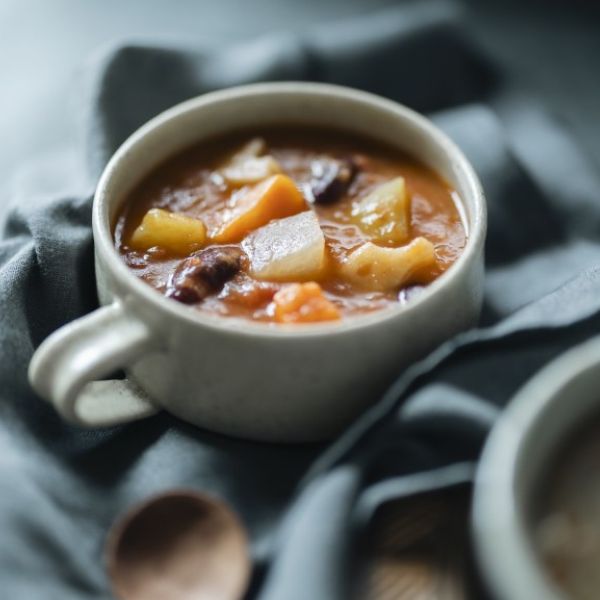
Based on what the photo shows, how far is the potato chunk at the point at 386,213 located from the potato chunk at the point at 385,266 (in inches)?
3.7

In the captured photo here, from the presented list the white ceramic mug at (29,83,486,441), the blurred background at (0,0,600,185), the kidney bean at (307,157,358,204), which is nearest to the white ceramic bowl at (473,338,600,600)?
the white ceramic mug at (29,83,486,441)

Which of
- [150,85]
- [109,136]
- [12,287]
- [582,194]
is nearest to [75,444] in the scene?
[12,287]

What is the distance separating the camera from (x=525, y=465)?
131 centimetres

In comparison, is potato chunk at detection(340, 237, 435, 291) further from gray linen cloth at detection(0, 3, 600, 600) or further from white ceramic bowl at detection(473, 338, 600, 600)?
white ceramic bowl at detection(473, 338, 600, 600)

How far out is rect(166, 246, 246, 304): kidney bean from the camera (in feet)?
5.32

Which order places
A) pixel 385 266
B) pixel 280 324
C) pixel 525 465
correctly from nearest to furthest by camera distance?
pixel 525 465 → pixel 280 324 → pixel 385 266

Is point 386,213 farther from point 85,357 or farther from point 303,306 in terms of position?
point 85,357

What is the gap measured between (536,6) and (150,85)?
1318 millimetres

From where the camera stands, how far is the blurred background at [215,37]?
8.45 ft

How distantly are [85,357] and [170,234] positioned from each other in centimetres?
38

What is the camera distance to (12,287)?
1736mm

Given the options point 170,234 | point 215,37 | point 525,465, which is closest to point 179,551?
point 525,465

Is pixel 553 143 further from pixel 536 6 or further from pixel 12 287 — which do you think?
pixel 12 287

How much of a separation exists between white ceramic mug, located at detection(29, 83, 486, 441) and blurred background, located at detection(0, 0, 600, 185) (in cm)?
95
